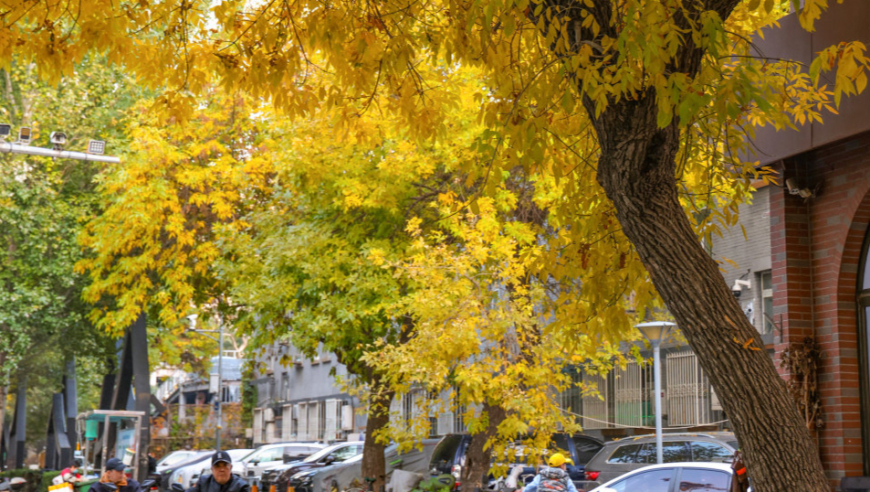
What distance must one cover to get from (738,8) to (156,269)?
644 inches

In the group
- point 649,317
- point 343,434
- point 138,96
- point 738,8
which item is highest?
point 138,96

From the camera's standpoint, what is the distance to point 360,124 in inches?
373

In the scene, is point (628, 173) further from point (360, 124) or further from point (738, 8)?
point (738, 8)

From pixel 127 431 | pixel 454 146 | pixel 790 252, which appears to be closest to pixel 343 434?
pixel 127 431

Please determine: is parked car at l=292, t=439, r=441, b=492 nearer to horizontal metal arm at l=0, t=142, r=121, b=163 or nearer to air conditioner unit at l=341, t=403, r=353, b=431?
horizontal metal arm at l=0, t=142, r=121, b=163

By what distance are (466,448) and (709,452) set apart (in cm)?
649

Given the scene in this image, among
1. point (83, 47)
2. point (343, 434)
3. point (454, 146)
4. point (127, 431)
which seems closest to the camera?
point (83, 47)

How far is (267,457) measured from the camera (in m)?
35.5

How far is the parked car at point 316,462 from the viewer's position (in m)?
29.6

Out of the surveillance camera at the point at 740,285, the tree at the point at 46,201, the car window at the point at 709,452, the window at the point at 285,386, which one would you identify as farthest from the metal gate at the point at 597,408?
the window at the point at 285,386

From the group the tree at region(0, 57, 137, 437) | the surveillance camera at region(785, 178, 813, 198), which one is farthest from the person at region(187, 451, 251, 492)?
the tree at region(0, 57, 137, 437)

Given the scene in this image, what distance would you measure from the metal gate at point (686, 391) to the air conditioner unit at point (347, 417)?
20.5 meters

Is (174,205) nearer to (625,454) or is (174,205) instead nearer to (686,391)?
(625,454)

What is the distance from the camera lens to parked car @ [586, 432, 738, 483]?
641 inches
